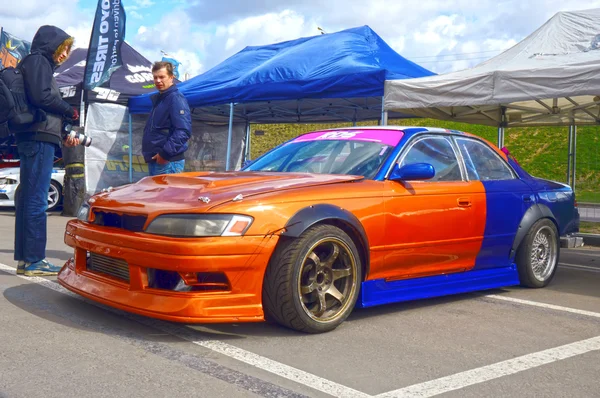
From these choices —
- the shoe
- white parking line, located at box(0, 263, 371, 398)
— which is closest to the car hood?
white parking line, located at box(0, 263, 371, 398)

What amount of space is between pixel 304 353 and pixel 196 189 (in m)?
1.18

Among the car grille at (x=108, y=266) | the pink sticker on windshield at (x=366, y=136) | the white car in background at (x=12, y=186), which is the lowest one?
the car grille at (x=108, y=266)

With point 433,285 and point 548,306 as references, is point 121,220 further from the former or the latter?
point 548,306

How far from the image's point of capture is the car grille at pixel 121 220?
409cm

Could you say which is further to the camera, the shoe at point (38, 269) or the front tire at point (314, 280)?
the shoe at point (38, 269)

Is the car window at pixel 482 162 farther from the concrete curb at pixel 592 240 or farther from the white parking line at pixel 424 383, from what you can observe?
the concrete curb at pixel 592 240

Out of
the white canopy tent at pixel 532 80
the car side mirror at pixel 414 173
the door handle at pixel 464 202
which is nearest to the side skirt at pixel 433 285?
the door handle at pixel 464 202

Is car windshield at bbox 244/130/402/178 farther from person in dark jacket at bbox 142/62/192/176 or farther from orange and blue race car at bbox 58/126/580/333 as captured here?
person in dark jacket at bbox 142/62/192/176

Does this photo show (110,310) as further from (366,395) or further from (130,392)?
(366,395)

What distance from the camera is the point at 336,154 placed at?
5121 millimetres

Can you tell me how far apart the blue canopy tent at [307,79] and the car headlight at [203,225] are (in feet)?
20.2

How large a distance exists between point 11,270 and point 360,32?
905 centimetres

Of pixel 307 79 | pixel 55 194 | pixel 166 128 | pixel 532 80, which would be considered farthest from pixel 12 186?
pixel 532 80

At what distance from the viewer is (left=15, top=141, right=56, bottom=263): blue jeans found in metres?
5.69
